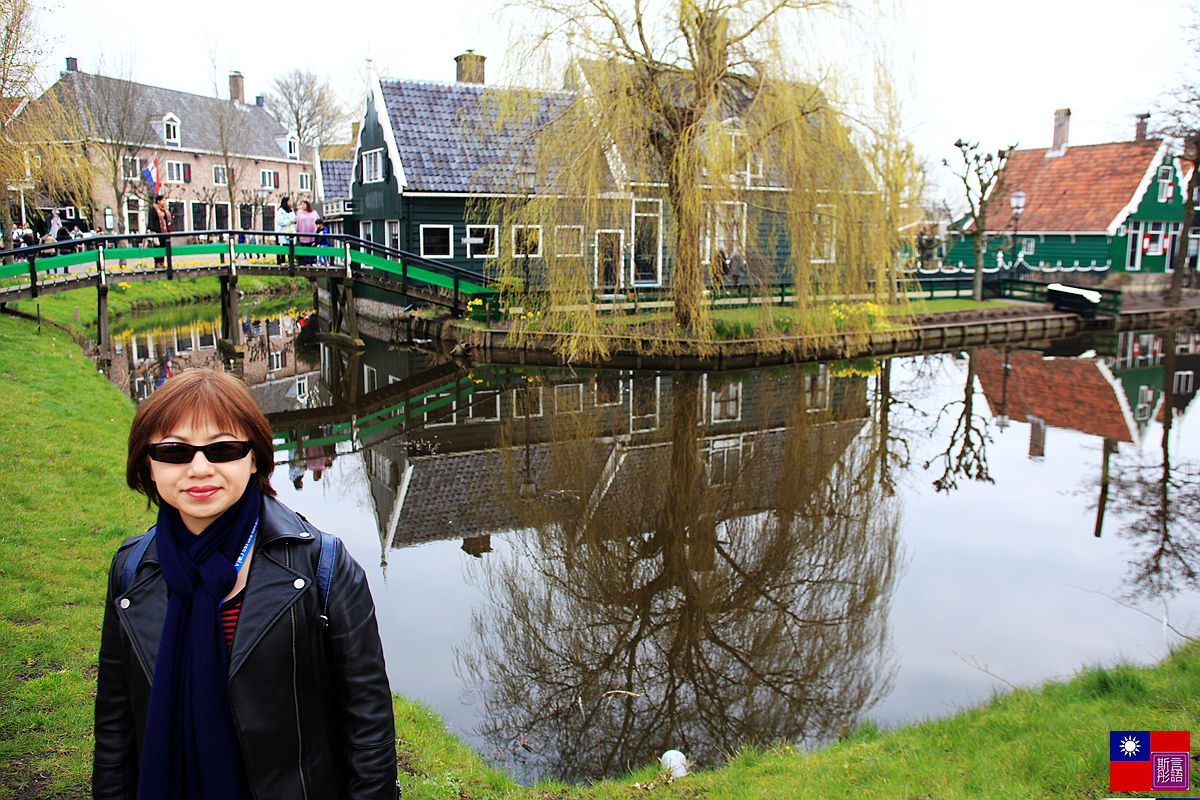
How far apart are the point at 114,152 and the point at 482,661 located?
28.4 m

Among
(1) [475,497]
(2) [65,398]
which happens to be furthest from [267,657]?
(2) [65,398]

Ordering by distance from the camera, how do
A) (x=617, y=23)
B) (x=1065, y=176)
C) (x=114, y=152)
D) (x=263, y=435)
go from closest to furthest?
(x=263, y=435) → (x=617, y=23) → (x=114, y=152) → (x=1065, y=176)

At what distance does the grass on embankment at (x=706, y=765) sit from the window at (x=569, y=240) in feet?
32.6

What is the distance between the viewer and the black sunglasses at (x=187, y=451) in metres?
1.92

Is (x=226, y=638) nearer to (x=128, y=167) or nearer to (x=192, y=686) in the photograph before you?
(x=192, y=686)

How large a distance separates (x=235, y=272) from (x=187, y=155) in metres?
21.9

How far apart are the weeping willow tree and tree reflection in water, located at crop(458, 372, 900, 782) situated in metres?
5.71

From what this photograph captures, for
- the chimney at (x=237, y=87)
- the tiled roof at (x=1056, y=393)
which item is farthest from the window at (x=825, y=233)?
the chimney at (x=237, y=87)

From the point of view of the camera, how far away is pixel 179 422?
1942 millimetres

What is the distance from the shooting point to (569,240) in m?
15.0

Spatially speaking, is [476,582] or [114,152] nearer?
[476,582]

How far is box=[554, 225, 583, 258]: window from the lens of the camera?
14891 mm

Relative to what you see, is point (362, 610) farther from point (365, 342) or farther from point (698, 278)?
point (365, 342)

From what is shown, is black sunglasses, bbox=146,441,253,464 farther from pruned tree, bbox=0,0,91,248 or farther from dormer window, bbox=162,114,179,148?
dormer window, bbox=162,114,179,148
